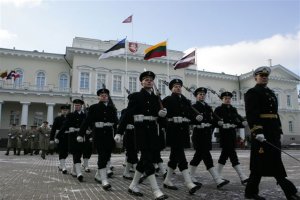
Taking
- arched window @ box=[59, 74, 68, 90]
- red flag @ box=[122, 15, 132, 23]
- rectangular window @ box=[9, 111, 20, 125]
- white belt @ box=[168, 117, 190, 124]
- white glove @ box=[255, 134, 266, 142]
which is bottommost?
white glove @ box=[255, 134, 266, 142]

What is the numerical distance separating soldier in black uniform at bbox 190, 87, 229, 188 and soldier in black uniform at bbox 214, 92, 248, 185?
0.34m

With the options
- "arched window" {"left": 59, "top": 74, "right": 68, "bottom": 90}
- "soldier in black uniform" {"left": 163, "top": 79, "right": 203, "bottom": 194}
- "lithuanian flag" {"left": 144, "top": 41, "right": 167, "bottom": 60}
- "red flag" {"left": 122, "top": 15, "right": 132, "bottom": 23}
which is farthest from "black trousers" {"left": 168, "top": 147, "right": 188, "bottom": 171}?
"arched window" {"left": 59, "top": 74, "right": 68, "bottom": 90}

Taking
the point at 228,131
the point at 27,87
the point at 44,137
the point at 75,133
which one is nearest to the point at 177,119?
the point at 228,131

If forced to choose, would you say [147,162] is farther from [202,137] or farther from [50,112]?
[50,112]

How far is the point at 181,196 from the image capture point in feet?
17.8

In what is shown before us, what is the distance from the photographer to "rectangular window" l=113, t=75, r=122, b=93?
3850cm

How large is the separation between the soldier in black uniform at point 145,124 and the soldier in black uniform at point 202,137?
152cm

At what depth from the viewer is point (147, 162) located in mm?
5344

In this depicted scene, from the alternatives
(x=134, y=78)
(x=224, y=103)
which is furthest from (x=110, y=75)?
(x=224, y=103)

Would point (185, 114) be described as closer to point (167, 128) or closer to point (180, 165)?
point (167, 128)

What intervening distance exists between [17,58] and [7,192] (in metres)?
35.3

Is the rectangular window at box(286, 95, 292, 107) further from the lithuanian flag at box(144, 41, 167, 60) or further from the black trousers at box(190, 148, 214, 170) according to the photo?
the black trousers at box(190, 148, 214, 170)

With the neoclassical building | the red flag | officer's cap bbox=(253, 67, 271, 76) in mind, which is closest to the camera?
officer's cap bbox=(253, 67, 271, 76)

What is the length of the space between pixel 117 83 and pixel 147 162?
111 ft
